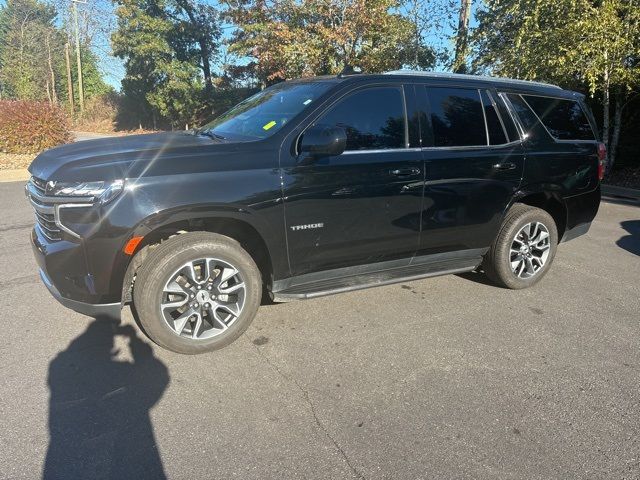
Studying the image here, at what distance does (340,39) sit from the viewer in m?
14.3

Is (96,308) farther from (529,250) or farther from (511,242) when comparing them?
(529,250)

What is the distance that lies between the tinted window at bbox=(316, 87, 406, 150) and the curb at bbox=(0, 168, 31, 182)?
10040mm

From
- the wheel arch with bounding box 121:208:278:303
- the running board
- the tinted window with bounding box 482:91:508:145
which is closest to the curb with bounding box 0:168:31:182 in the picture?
the wheel arch with bounding box 121:208:278:303

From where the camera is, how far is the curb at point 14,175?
1068cm

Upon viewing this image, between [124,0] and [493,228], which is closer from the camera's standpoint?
[493,228]

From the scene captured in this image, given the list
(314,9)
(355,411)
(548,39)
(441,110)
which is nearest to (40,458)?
(355,411)

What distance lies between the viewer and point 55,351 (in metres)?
3.26

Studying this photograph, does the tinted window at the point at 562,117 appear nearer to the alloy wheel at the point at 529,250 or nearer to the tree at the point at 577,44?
the alloy wheel at the point at 529,250

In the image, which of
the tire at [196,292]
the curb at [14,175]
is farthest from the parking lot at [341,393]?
the curb at [14,175]

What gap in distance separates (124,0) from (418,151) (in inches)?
1163

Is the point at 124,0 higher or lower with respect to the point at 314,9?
higher

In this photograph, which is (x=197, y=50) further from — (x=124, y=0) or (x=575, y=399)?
Answer: (x=575, y=399)

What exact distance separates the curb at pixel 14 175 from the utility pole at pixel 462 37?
457 inches

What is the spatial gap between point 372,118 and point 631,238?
16.7 feet
